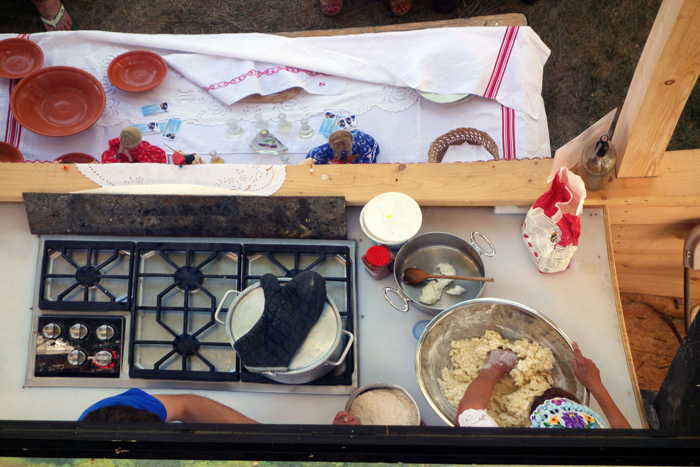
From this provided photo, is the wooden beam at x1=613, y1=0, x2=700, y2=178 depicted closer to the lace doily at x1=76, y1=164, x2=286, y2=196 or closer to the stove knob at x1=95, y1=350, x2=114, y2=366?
the lace doily at x1=76, y1=164, x2=286, y2=196

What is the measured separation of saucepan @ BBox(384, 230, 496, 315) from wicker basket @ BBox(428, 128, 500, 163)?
2.05ft

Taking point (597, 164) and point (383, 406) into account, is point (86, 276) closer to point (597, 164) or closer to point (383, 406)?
point (383, 406)

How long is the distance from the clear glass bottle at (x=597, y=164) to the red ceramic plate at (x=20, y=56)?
2543 millimetres

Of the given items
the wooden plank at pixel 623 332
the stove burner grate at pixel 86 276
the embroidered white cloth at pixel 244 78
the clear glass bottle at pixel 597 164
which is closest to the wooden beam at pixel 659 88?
the clear glass bottle at pixel 597 164

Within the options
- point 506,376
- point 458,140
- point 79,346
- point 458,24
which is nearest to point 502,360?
point 506,376

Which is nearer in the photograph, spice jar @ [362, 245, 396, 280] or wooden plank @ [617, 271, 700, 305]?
spice jar @ [362, 245, 396, 280]

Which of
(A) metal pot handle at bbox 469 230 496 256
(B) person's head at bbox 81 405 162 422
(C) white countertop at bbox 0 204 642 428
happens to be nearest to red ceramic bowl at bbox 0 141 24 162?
(C) white countertop at bbox 0 204 642 428

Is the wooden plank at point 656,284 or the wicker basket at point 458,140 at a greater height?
the wicker basket at point 458,140

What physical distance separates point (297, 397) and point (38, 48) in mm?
2238

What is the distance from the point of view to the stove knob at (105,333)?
5.10ft

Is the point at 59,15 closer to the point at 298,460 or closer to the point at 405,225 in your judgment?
the point at 405,225

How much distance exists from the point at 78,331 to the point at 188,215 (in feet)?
1.61

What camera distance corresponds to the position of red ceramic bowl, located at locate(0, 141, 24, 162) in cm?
228

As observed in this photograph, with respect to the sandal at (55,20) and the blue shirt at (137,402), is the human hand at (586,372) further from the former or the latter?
the sandal at (55,20)
